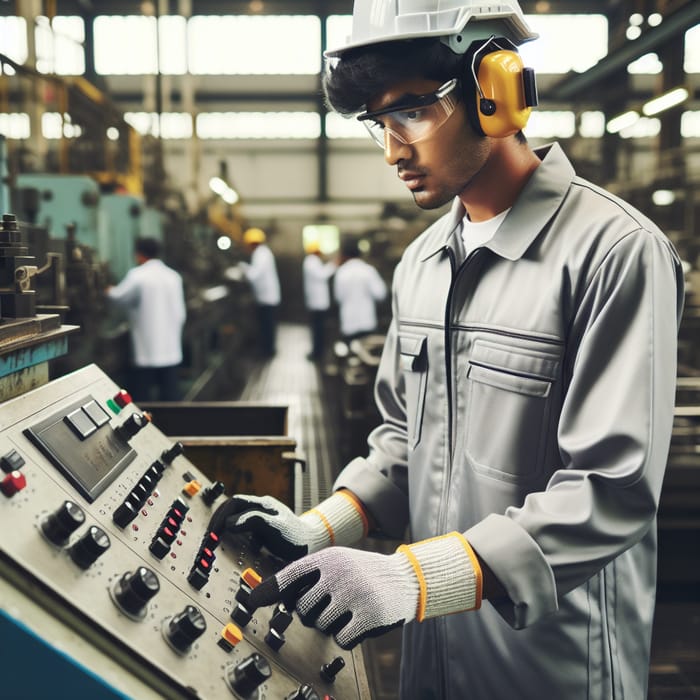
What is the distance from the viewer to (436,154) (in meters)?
0.95

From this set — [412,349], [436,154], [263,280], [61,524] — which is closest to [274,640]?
[61,524]

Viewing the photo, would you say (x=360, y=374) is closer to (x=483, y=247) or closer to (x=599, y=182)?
(x=483, y=247)

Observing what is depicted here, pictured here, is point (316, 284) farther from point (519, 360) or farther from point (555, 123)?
point (519, 360)

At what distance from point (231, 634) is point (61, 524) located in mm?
211

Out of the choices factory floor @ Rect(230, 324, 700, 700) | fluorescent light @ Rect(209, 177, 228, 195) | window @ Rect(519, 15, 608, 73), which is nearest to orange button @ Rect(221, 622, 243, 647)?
factory floor @ Rect(230, 324, 700, 700)

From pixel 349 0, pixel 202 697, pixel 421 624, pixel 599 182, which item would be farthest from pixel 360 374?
pixel 349 0

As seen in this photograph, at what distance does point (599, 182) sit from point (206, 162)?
7.09 meters

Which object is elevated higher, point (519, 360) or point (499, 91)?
point (499, 91)

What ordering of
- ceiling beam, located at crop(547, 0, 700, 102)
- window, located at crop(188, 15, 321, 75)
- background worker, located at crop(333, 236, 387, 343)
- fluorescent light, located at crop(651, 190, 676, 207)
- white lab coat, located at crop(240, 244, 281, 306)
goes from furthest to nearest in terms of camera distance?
window, located at crop(188, 15, 321, 75), white lab coat, located at crop(240, 244, 281, 306), fluorescent light, located at crop(651, 190, 676, 207), background worker, located at crop(333, 236, 387, 343), ceiling beam, located at crop(547, 0, 700, 102)

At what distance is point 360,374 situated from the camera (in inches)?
135

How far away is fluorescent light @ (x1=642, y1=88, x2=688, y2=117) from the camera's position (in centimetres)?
510

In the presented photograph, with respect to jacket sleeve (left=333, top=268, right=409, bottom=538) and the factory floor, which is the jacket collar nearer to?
jacket sleeve (left=333, top=268, right=409, bottom=538)

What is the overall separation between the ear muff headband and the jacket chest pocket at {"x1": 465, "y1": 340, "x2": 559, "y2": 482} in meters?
0.29

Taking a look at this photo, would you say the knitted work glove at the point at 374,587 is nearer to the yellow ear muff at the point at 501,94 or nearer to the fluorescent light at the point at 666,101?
the yellow ear muff at the point at 501,94
